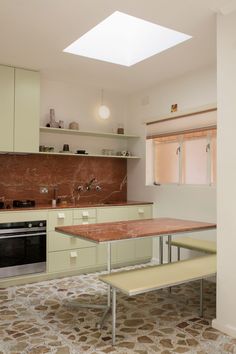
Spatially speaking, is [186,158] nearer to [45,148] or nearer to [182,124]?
[182,124]

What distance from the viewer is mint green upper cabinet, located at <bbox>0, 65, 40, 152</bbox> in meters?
3.85

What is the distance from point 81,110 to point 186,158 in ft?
5.64

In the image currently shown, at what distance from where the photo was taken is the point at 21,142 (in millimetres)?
3965

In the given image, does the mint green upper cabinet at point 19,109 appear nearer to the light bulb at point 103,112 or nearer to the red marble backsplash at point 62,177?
the red marble backsplash at point 62,177

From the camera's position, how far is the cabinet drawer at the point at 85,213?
4160 millimetres

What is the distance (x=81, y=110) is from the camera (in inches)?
191

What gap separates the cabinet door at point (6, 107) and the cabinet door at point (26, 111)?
0.06 metres

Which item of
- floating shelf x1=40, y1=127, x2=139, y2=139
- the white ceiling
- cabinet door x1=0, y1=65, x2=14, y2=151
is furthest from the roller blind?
cabinet door x1=0, y1=65, x2=14, y2=151

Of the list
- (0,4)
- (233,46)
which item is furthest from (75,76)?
(233,46)

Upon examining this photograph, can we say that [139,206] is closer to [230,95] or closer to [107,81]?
[107,81]

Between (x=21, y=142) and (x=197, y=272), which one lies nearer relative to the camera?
(x=197, y=272)

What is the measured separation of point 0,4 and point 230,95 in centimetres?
193

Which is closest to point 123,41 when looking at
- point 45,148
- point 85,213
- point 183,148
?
point 183,148

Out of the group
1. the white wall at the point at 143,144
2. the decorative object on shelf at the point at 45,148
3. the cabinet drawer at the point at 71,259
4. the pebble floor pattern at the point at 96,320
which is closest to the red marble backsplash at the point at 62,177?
the decorative object on shelf at the point at 45,148
